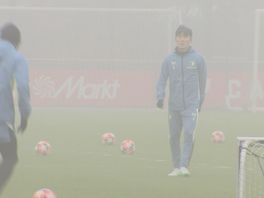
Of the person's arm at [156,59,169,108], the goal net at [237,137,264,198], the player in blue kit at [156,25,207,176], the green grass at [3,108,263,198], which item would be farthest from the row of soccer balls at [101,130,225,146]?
the goal net at [237,137,264,198]

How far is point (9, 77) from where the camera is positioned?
952cm

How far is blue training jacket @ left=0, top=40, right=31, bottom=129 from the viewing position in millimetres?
9357

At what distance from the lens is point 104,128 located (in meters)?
21.9

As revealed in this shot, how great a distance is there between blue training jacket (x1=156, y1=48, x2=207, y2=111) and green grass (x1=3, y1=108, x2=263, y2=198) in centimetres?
102

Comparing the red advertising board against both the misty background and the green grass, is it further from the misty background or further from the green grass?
the green grass

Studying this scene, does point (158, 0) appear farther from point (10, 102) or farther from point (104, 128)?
point (10, 102)

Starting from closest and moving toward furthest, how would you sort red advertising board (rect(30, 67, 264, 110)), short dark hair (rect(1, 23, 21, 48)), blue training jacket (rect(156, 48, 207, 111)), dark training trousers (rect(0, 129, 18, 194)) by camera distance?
dark training trousers (rect(0, 129, 18, 194)), short dark hair (rect(1, 23, 21, 48)), blue training jacket (rect(156, 48, 207, 111)), red advertising board (rect(30, 67, 264, 110))

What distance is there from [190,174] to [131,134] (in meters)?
6.83

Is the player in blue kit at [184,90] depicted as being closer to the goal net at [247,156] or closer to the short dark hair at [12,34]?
the goal net at [247,156]

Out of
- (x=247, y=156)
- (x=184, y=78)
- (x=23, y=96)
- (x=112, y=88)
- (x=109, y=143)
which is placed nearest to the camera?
(x=23, y=96)

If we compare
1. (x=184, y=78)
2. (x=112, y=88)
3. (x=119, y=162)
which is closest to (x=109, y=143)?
(x=119, y=162)

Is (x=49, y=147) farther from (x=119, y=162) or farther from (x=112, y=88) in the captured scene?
(x=112, y=88)

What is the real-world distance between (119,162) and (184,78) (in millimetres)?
2387

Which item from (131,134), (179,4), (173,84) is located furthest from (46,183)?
(179,4)
